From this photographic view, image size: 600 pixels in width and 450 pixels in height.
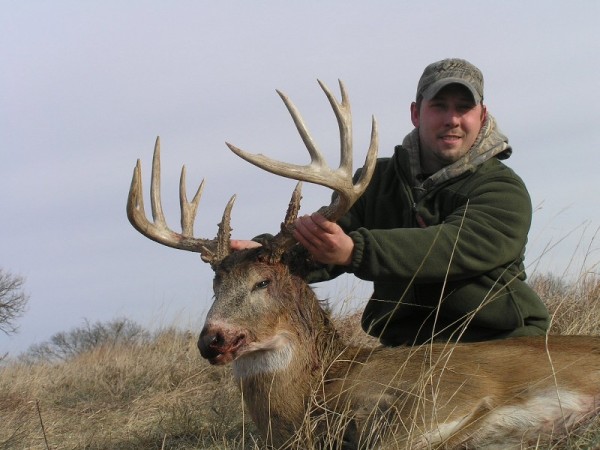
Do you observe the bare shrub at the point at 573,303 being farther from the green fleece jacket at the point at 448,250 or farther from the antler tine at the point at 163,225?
the antler tine at the point at 163,225

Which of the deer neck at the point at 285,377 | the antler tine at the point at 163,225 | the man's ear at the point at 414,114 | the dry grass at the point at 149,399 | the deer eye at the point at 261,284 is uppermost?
the man's ear at the point at 414,114

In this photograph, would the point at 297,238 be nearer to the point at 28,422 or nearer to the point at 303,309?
the point at 303,309

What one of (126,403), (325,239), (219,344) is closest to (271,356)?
(219,344)

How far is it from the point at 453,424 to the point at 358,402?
444mm

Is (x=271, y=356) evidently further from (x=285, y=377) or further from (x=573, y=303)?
(x=573, y=303)

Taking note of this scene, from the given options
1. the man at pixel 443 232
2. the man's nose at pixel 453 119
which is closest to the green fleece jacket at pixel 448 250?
the man at pixel 443 232

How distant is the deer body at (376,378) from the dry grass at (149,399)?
18cm

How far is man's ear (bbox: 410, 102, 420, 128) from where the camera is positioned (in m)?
5.57

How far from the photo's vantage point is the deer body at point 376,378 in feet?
13.3

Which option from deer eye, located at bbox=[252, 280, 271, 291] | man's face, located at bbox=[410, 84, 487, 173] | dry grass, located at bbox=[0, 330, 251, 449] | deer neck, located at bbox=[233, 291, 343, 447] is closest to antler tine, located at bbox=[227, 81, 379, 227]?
deer eye, located at bbox=[252, 280, 271, 291]

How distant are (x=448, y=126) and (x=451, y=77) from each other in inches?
11.0

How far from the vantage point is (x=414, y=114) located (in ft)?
18.5

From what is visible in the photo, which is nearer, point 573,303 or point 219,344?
point 219,344

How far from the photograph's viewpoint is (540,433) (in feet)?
13.4
